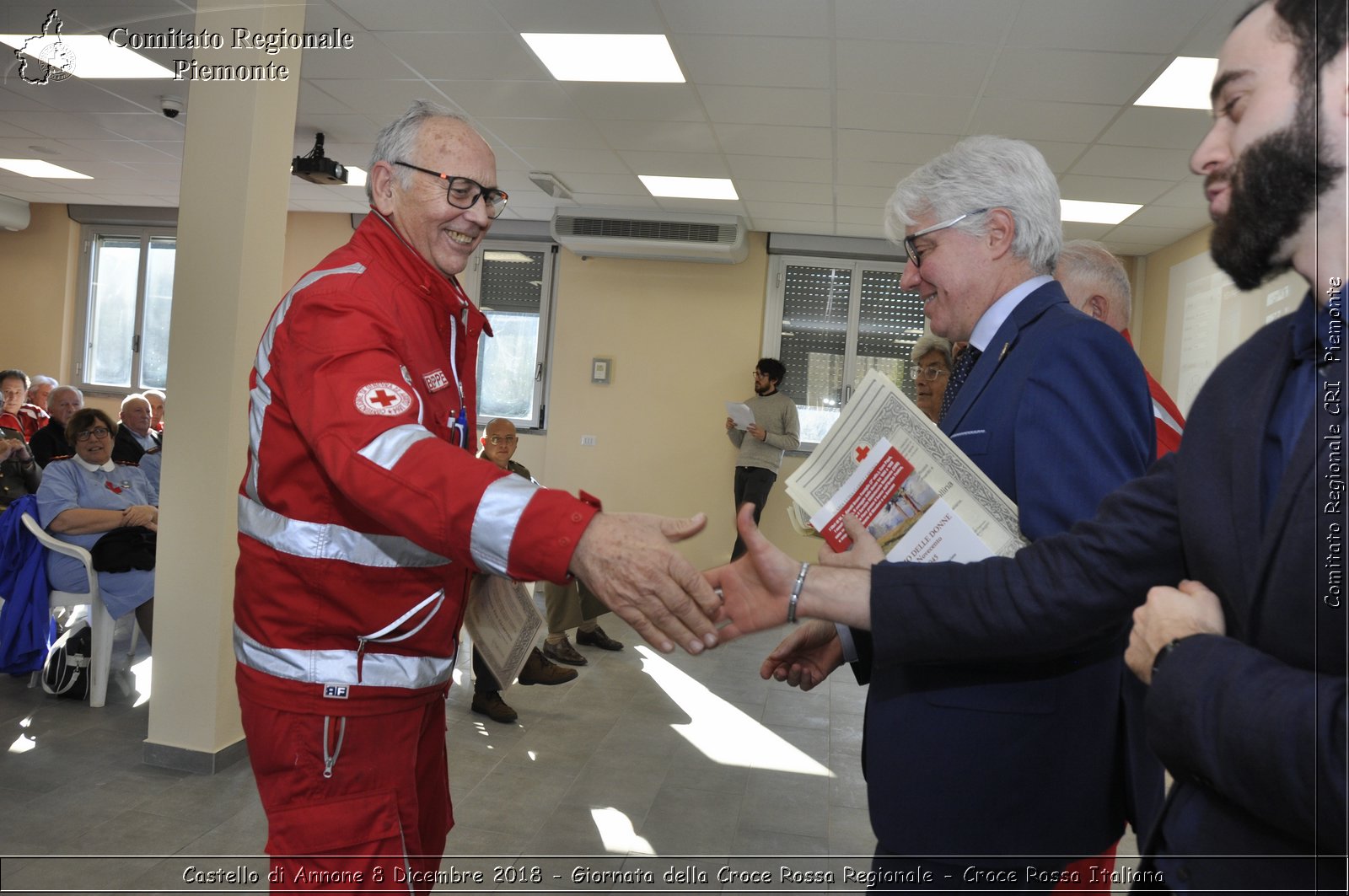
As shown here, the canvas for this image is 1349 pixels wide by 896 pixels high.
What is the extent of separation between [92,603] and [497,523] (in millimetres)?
3893

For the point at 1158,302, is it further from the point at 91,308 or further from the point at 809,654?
the point at 91,308

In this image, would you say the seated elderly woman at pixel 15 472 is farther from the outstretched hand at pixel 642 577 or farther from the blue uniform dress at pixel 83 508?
the outstretched hand at pixel 642 577

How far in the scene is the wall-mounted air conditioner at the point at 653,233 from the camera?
811cm

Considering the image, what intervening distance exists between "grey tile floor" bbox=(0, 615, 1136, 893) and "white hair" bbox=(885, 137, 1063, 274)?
84.2 inches

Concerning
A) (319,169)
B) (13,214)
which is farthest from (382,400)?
(13,214)

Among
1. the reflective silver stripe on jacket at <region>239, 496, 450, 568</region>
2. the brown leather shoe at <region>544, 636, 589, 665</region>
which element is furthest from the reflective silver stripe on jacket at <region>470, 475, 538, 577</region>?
the brown leather shoe at <region>544, 636, 589, 665</region>

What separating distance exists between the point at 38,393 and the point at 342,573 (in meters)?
7.81

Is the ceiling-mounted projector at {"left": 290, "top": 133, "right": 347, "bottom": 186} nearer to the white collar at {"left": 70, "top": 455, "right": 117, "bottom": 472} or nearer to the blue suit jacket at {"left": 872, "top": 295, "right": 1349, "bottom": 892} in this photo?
the white collar at {"left": 70, "top": 455, "right": 117, "bottom": 472}

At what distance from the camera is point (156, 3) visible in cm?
435

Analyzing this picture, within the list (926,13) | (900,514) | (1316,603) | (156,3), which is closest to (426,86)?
(156,3)

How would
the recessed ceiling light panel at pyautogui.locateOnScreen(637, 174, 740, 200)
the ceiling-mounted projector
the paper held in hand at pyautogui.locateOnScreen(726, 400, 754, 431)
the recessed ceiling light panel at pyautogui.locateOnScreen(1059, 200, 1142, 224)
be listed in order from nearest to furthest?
the ceiling-mounted projector → the recessed ceiling light panel at pyautogui.locateOnScreen(1059, 200, 1142, 224) → the recessed ceiling light panel at pyautogui.locateOnScreen(637, 174, 740, 200) → the paper held in hand at pyautogui.locateOnScreen(726, 400, 754, 431)

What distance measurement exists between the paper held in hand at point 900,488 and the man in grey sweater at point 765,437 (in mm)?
6530

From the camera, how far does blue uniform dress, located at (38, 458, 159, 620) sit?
13.6ft

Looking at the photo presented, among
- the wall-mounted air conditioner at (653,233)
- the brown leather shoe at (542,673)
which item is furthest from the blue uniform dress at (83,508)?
the wall-mounted air conditioner at (653,233)
